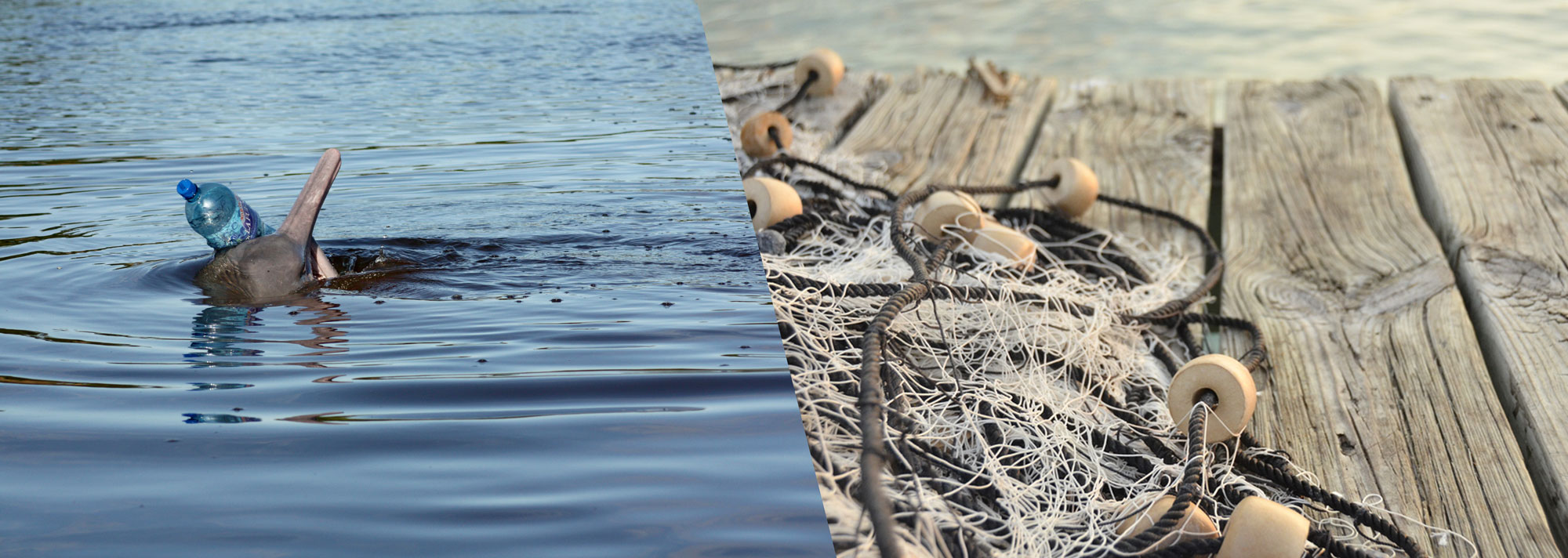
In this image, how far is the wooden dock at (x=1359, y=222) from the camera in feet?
4.55

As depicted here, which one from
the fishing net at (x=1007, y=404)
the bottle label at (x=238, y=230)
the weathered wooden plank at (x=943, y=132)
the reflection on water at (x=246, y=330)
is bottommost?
the weathered wooden plank at (x=943, y=132)

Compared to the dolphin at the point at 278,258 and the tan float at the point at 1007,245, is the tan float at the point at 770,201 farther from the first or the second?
the dolphin at the point at 278,258

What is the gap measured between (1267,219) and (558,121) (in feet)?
6.49

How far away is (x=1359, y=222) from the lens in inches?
86.0

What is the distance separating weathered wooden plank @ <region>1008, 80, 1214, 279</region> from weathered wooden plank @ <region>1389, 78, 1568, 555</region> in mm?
458

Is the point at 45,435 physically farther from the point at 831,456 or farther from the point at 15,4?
the point at 15,4

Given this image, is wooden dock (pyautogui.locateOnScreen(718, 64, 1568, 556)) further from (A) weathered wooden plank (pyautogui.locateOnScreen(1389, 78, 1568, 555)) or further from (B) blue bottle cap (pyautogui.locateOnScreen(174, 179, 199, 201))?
(B) blue bottle cap (pyautogui.locateOnScreen(174, 179, 199, 201))

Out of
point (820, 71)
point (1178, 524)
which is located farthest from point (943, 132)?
point (1178, 524)

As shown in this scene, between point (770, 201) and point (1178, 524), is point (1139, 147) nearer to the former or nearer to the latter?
point (770, 201)

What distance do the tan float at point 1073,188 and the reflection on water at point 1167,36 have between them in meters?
3.01

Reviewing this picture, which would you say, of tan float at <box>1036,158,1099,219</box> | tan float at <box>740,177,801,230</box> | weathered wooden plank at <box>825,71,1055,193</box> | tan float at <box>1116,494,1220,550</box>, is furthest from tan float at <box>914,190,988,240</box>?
tan float at <box>1116,494,1220,550</box>

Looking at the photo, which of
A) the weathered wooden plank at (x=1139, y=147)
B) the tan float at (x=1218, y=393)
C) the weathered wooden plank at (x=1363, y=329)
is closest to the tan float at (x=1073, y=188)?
the weathered wooden plank at (x=1139, y=147)

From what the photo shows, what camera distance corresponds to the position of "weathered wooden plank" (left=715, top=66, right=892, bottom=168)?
2.95m

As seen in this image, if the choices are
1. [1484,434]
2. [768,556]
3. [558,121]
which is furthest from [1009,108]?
[768,556]
